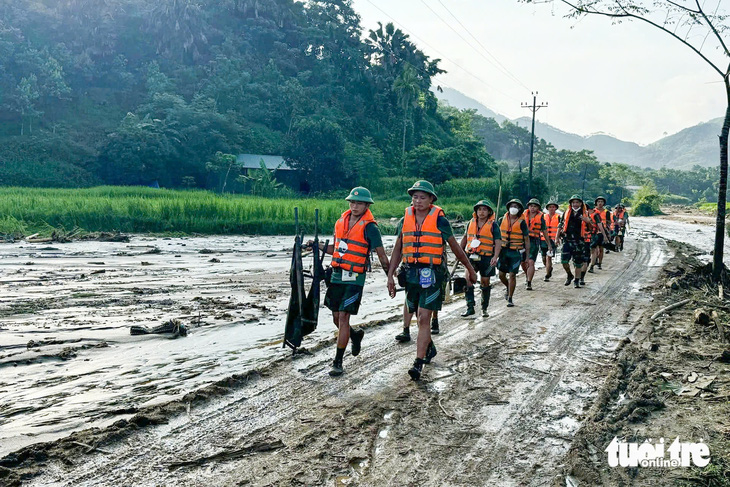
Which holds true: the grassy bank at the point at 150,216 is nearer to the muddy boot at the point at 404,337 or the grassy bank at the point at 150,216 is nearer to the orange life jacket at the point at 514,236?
the orange life jacket at the point at 514,236

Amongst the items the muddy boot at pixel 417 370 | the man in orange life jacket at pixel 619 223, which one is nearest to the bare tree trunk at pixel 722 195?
the man in orange life jacket at pixel 619 223

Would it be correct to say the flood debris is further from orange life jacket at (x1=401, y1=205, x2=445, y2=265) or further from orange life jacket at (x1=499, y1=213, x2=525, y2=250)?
orange life jacket at (x1=499, y1=213, x2=525, y2=250)

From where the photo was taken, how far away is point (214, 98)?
181 feet

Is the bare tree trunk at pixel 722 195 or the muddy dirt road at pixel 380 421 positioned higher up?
the bare tree trunk at pixel 722 195

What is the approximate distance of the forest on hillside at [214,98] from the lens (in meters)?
44.9

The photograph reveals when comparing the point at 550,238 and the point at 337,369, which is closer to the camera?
the point at 337,369

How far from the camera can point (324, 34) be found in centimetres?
6694

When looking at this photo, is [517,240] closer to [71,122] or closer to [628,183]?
[71,122]

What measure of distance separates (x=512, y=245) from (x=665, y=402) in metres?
5.58

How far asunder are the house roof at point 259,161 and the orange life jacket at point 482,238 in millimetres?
38421

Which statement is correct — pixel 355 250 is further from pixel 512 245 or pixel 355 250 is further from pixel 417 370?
pixel 512 245

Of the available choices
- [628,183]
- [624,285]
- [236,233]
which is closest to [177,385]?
[624,285]

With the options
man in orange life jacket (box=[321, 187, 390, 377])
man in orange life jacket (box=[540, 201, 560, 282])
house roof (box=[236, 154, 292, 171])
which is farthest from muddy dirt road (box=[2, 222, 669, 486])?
house roof (box=[236, 154, 292, 171])

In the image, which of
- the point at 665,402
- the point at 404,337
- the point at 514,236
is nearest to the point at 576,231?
the point at 514,236
